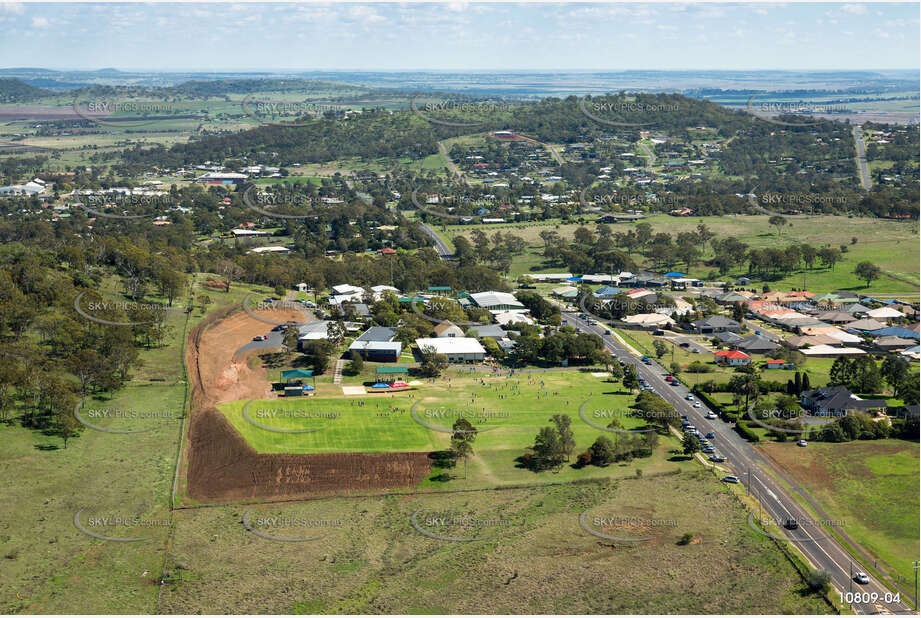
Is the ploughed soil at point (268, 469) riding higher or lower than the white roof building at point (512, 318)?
higher

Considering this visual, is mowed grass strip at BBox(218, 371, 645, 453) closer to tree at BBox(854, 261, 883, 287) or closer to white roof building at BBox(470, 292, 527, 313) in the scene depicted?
white roof building at BBox(470, 292, 527, 313)

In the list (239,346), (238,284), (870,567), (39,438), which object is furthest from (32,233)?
(870,567)

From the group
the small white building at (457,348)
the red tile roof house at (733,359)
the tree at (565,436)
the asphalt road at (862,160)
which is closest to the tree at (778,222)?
the asphalt road at (862,160)

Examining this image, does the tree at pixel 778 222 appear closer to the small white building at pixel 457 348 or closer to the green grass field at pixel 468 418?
the small white building at pixel 457 348

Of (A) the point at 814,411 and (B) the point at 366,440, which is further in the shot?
(A) the point at 814,411

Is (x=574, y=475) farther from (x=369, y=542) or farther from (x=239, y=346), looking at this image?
(x=239, y=346)

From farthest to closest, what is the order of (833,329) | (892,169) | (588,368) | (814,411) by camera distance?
(892,169)
(833,329)
(588,368)
(814,411)
